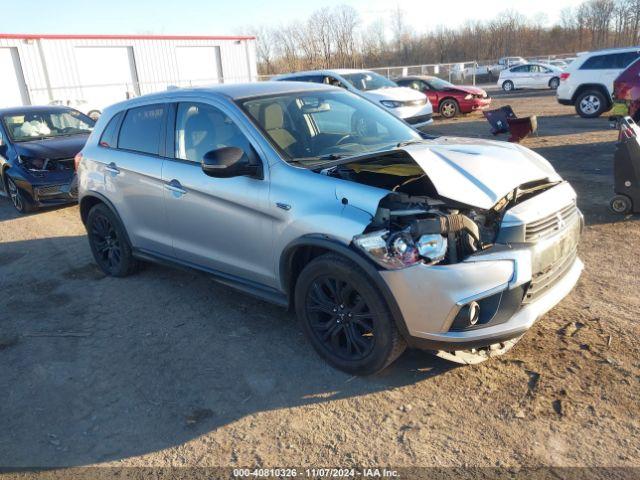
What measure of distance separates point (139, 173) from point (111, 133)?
0.88m

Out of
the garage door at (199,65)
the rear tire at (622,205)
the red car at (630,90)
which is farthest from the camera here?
the garage door at (199,65)

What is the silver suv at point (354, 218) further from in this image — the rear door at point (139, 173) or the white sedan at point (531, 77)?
the white sedan at point (531, 77)

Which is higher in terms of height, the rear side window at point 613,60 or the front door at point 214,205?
the rear side window at point 613,60

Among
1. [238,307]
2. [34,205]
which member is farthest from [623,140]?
[34,205]

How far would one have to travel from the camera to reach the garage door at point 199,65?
105 ft

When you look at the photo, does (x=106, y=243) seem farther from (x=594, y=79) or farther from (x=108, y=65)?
(x=108, y=65)

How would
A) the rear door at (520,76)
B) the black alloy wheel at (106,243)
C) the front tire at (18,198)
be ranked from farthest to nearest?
the rear door at (520,76) → the front tire at (18,198) → the black alloy wheel at (106,243)

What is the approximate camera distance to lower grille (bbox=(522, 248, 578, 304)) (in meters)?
3.20

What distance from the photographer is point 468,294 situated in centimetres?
295

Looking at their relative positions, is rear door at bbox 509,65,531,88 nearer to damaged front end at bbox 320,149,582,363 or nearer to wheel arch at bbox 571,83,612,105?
wheel arch at bbox 571,83,612,105

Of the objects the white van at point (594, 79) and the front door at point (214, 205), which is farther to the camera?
the white van at point (594, 79)

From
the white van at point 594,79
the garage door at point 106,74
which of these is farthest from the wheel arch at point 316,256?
the garage door at point 106,74

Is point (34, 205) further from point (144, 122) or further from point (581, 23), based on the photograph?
point (581, 23)

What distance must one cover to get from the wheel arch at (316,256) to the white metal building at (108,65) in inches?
836
